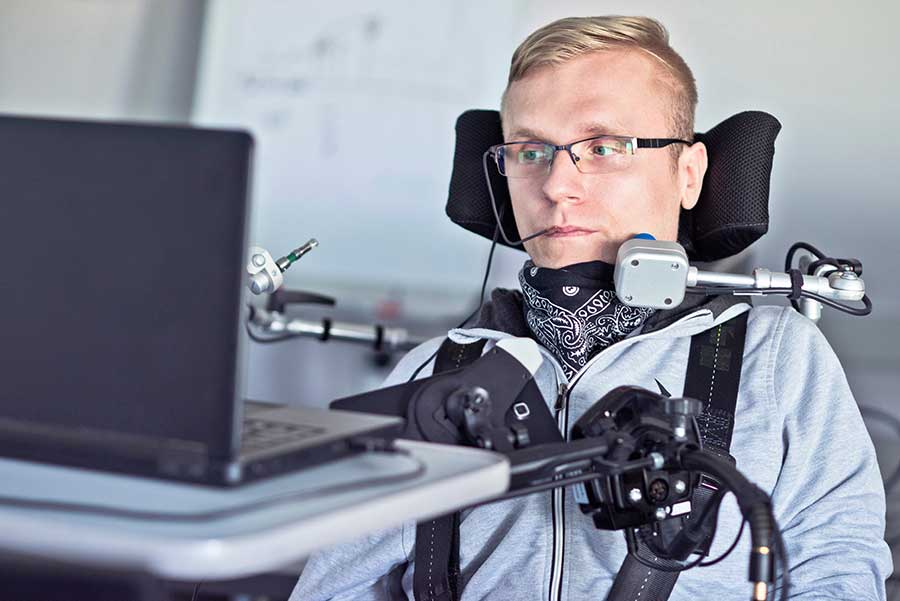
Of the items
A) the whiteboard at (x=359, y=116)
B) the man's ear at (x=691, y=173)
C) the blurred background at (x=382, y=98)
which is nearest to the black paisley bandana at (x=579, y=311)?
the man's ear at (x=691, y=173)

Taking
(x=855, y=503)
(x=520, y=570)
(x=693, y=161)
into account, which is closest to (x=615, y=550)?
(x=520, y=570)

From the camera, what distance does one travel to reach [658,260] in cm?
135

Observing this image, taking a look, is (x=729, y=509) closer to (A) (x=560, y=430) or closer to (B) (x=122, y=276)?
(A) (x=560, y=430)

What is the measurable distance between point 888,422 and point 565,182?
3.89 ft

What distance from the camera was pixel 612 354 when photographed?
1.55 meters

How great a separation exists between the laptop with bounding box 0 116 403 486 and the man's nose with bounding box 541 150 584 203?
83 centimetres

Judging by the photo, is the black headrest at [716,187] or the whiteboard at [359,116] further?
the whiteboard at [359,116]

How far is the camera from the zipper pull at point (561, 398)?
1.52 meters

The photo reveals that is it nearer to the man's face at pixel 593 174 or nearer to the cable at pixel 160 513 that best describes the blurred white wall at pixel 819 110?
the man's face at pixel 593 174

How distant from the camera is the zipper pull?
152 cm

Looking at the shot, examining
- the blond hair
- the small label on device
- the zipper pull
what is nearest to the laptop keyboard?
the small label on device

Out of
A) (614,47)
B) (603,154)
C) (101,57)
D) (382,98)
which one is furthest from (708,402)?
(101,57)

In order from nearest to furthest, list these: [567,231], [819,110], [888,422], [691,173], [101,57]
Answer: [567,231], [691,173], [888,422], [819,110], [101,57]

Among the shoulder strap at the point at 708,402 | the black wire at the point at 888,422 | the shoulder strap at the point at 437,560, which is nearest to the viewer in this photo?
the shoulder strap at the point at 708,402
